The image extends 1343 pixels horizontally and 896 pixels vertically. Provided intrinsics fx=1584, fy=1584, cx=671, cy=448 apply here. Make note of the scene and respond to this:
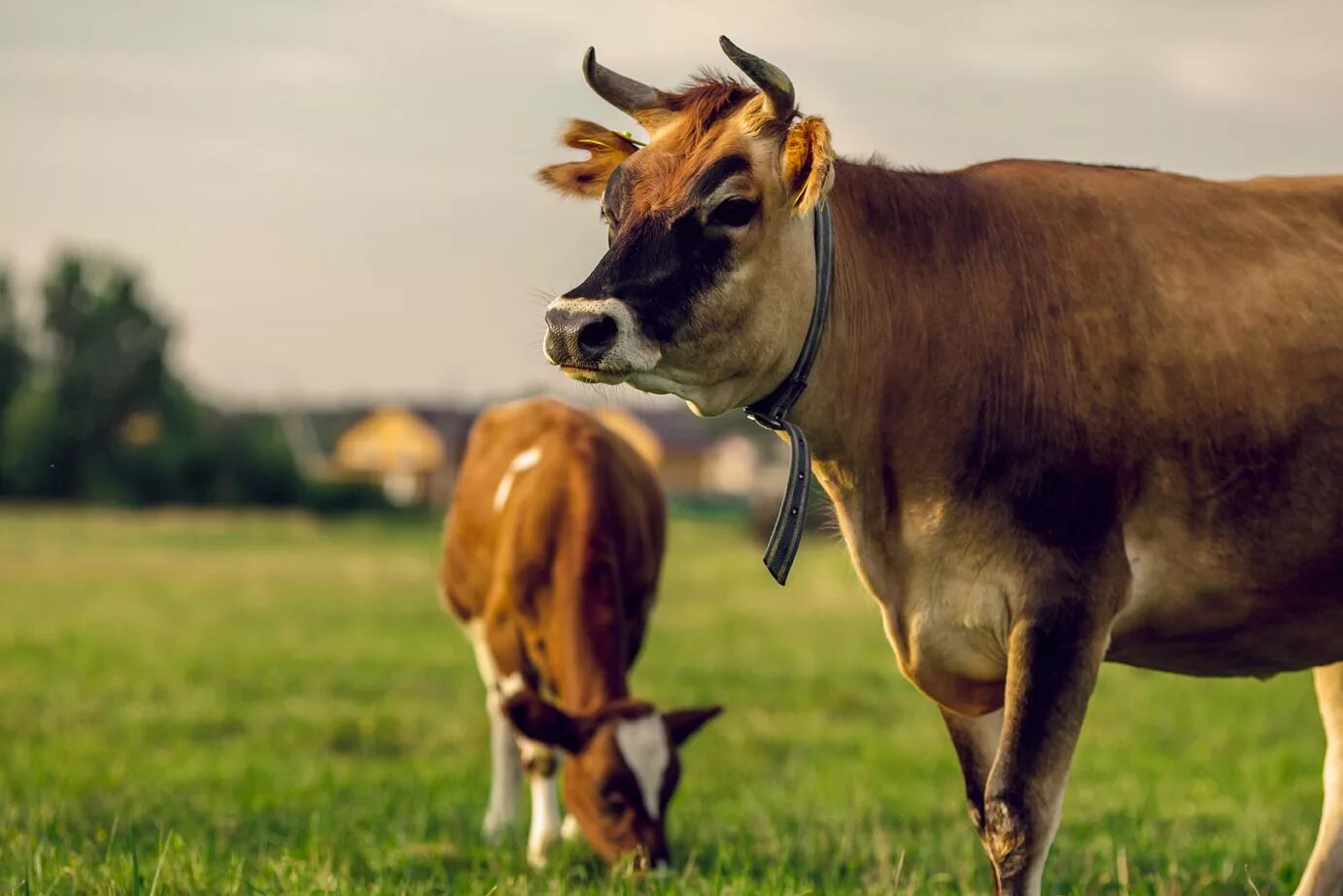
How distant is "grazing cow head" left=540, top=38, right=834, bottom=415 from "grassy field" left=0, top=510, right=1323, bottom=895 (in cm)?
194

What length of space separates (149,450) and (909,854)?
59.5m

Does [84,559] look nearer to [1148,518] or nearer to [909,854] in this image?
[909,854]

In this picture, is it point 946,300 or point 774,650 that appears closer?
point 946,300

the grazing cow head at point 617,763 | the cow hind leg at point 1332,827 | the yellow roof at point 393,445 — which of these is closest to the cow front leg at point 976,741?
the cow hind leg at point 1332,827

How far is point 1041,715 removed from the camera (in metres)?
4.52

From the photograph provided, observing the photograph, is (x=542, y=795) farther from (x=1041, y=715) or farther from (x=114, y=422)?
(x=114, y=422)

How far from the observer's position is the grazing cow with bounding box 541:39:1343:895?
4520 mm

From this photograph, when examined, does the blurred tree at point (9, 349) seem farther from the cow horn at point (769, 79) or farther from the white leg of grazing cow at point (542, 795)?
the cow horn at point (769, 79)

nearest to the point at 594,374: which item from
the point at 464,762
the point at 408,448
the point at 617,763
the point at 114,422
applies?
the point at 617,763

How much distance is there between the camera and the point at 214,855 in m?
6.25

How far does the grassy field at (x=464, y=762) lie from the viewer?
6105 millimetres

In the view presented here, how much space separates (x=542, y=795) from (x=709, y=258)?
4.13m

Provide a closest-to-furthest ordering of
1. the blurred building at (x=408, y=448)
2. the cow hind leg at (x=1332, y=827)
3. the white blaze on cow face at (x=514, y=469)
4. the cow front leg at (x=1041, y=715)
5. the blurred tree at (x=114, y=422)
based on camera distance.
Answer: the cow front leg at (x=1041, y=715) → the cow hind leg at (x=1332, y=827) → the white blaze on cow face at (x=514, y=469) → the blurred tree at (x=114, y=422) → the blurred building at (x=408, y=448)

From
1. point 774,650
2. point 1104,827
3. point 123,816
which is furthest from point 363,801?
point 774,650
